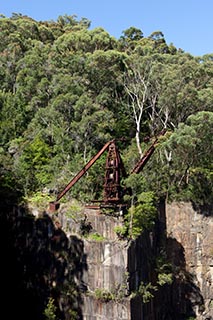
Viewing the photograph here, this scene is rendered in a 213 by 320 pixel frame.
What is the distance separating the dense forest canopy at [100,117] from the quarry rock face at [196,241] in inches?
38.8

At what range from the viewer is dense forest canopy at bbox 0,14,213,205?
23.8m

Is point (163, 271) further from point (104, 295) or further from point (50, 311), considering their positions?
point (50, 311)

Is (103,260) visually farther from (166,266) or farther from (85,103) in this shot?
(85,103)

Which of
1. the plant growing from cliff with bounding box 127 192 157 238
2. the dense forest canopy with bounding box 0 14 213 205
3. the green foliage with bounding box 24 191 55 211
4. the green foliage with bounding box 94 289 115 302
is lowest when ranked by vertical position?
the green foliage with bounding box 94 289 115 302

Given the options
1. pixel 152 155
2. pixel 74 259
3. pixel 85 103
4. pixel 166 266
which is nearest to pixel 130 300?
pixel 74 259

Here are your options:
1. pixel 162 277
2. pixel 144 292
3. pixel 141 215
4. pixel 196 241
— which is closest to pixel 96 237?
pixel 141 215

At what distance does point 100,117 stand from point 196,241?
10125 mm

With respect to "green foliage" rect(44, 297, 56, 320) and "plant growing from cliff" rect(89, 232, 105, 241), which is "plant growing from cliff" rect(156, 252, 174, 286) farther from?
"green foliage" rect(44, 297, 56, 320)

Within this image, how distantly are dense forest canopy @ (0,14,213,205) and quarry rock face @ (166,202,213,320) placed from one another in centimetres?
99

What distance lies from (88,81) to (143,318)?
17713 millimetres

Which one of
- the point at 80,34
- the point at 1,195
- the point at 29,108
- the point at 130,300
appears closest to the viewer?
the point at 130,300

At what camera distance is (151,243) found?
2181 cm

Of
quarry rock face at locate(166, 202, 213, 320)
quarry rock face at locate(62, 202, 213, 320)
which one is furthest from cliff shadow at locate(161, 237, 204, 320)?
quarry rock face at locate(166, 202, 213, 320)

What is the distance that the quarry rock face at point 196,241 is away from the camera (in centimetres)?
2455
